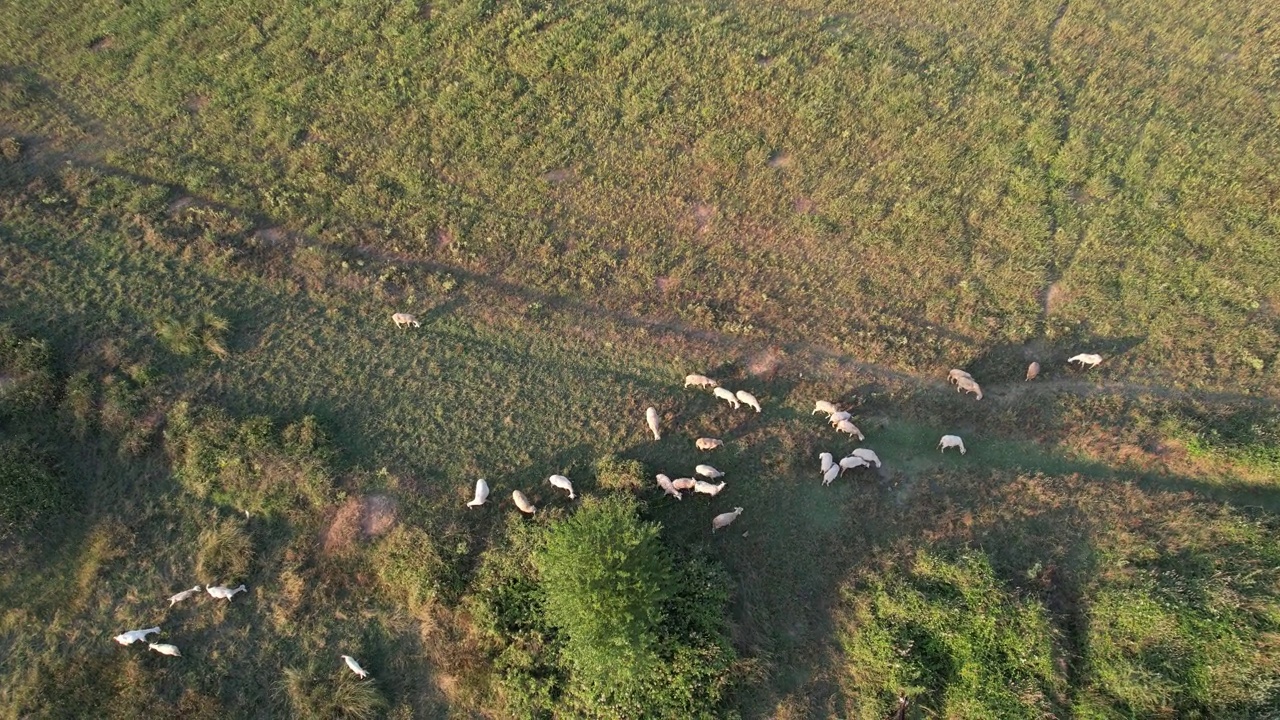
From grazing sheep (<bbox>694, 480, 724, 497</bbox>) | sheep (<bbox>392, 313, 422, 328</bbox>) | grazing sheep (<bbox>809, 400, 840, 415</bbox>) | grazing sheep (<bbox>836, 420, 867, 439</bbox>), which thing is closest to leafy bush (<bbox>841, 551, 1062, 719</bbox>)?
grazing sheep (<bbox>836, 420, 867, 439</bbox>)

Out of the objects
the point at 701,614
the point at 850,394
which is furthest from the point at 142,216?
the point at 850,394

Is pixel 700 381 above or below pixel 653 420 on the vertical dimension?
above

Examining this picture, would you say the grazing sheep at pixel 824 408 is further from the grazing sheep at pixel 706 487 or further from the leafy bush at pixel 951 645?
the leafy bush at pixel 951 645

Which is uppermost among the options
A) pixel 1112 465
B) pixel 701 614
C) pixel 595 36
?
pixel 595 36

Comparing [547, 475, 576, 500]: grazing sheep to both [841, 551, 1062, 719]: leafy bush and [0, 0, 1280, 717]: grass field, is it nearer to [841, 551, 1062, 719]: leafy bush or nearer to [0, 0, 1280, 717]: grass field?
[0, 0, 1280, 717]: grass field

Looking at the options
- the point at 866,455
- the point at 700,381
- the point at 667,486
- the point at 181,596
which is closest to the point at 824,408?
the point at 866,455

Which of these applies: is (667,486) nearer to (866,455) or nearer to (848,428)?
(848,428)

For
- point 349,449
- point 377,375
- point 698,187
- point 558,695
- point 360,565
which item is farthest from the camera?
point 698,187

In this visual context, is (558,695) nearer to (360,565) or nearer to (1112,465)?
(360,565)
